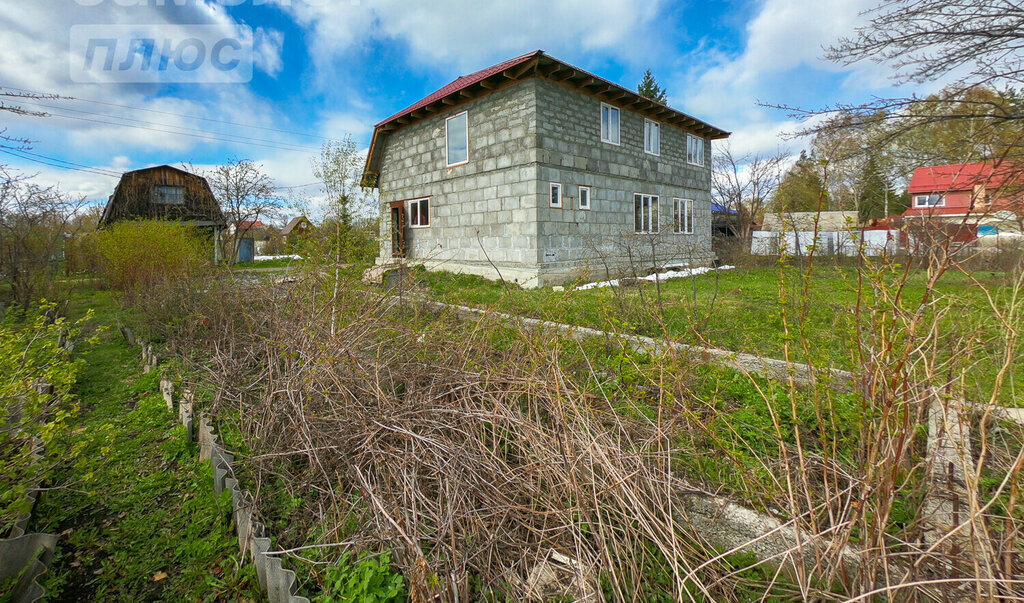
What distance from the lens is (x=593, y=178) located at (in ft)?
40.8

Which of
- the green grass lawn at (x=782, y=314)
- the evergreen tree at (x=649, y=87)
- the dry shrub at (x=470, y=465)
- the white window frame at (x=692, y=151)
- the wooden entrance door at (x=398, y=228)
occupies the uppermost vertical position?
the evergreen tree at (x=649, y=87)

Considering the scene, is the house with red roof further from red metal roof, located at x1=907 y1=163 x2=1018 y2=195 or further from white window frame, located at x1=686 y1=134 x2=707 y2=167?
white window frame, located at x1=686 y1=134 x2=707 y2=167

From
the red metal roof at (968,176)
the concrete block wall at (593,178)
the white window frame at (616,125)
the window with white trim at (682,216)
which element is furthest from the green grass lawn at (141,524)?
the window with white trim at (682,216)

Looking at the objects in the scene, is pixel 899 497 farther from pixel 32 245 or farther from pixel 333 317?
pixel 32 245

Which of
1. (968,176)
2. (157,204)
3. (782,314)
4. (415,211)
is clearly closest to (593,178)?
(415,211)

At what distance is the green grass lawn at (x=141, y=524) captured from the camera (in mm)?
2307

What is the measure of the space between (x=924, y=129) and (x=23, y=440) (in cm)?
992

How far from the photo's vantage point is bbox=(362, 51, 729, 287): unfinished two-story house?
1110 cm

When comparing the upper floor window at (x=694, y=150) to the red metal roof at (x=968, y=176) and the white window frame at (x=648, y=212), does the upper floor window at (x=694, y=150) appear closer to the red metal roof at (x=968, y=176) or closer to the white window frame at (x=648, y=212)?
the white window frame at (x=648, y=212)

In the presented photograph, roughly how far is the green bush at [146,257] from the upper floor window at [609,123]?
10.2 meters

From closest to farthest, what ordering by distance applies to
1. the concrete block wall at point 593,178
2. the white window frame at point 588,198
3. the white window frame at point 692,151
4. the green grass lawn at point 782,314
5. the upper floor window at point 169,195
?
the green grass lawn at point 782,314 → the concrete block wall at point 593,178 → the white window frame at point 588,198 → the white window frame at point 692,151 → the upper floor window at point 169,195

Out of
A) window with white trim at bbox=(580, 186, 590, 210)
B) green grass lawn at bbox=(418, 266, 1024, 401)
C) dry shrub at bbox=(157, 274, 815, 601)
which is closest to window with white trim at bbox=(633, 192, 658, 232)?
window with white trim at bbox=(580, 186, 590, 210)

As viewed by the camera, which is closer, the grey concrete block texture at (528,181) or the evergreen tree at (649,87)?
the grey concrete block texture at (528,181)

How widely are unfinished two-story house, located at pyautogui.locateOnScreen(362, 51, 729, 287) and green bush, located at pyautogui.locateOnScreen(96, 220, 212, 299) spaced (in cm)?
425
